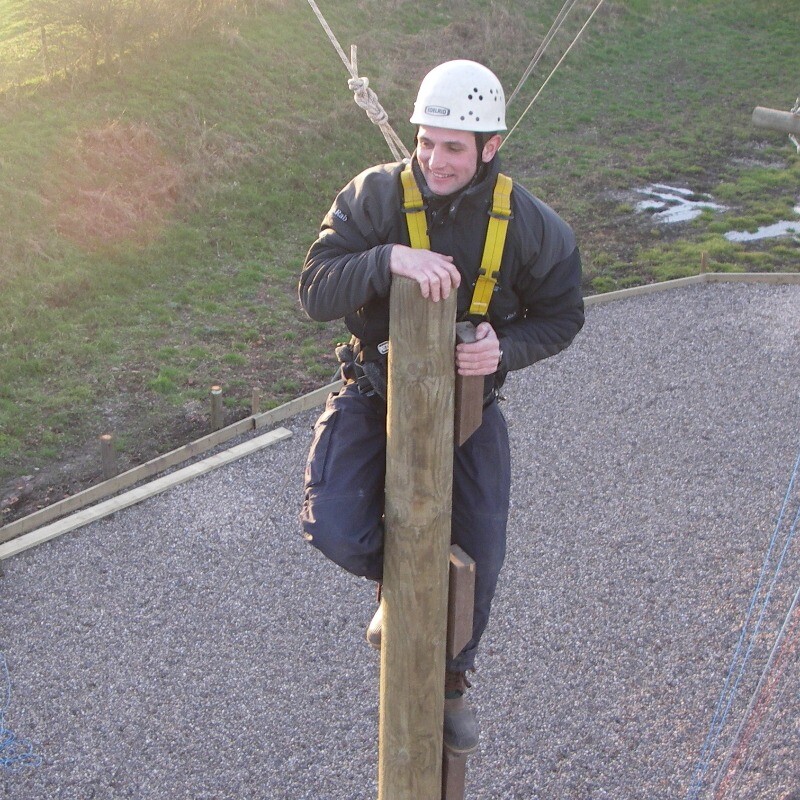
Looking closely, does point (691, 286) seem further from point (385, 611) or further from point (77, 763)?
point (385, 611)

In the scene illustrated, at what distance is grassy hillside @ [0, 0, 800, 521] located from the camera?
10.3m

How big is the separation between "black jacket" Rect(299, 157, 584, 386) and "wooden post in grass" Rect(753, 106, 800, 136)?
448 cm

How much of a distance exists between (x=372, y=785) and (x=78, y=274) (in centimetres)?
801

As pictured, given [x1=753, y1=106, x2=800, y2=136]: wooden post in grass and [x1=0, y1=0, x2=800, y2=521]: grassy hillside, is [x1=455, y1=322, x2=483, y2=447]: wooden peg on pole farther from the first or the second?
[x1=0, y1=0, x2=800, y2=521]: grassy hillside

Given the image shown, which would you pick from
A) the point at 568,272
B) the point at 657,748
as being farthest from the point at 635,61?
the point at 568,272

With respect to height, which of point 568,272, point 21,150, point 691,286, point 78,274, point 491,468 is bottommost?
point 691,286

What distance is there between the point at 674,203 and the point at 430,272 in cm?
1532

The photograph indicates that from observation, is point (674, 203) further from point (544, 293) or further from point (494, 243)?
point (494, 243)

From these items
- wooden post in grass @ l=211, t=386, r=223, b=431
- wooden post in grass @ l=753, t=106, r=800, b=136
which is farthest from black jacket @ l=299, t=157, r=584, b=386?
wooden post in grass @ l=211, t=386, r=223, b=431

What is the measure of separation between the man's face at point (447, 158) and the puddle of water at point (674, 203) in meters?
13.9

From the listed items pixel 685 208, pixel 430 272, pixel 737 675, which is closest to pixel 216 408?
pixel 737 675

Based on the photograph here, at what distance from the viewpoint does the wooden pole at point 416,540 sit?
7.92ft

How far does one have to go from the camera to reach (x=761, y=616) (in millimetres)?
7344

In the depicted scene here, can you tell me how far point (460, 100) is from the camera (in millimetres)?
2596
